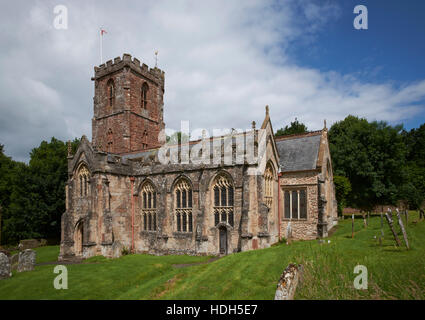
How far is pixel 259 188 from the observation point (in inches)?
762

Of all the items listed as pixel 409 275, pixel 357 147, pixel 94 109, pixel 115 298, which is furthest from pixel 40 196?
pixel 357 147

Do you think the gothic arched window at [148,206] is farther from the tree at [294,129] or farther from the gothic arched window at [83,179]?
the tree at [294,129]

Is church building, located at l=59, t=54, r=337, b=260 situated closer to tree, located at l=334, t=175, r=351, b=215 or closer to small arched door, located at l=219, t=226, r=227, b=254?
small arched door, located at l=219, t=226, r=227, b=254

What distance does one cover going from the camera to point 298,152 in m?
24.2

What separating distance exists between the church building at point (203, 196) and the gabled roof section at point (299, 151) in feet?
0.29

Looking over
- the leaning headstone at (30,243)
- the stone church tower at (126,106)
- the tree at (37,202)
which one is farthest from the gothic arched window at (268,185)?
the leaning headstone at (30,243)

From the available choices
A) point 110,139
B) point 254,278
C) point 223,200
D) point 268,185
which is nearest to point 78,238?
point 110,139

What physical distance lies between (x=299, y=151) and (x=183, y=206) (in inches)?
460

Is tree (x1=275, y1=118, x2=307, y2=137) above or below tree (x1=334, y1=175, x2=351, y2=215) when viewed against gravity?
above

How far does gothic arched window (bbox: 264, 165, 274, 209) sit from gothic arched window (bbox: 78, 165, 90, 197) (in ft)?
52.3

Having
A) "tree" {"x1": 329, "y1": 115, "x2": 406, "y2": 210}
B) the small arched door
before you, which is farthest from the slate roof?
"tree" {"x1": 329, "y1": 115, "x2": 406, "y2": 210}

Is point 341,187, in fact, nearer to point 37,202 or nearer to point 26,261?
point 26,261

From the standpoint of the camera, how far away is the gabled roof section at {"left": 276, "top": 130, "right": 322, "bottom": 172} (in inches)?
901
